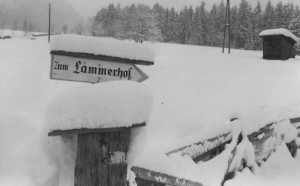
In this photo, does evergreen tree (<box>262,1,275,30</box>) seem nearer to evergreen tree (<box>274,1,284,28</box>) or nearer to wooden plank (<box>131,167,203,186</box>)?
evergreen tree (<box>274,1,284,28</box>)

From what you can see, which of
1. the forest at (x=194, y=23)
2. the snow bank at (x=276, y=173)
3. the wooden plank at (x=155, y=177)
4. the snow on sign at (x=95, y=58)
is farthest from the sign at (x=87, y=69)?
the forest at (x=194, y=23)

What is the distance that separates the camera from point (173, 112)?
10.8m

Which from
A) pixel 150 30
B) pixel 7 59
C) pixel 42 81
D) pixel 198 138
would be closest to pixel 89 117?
pixel 198 138

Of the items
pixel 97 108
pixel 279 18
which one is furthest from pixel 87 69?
pixel 279 18

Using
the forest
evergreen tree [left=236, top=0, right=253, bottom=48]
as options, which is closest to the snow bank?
the forest

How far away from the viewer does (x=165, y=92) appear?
47.6 ft

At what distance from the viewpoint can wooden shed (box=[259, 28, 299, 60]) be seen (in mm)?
26719

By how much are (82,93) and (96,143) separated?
284mm

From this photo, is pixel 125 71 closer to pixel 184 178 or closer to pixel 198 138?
pixel 184 178

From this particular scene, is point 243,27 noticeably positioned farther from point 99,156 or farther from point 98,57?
point 99,156

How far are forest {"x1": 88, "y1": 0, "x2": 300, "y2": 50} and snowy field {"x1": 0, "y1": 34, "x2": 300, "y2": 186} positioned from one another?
37.6 meters

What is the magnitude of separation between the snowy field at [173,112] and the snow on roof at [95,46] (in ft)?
1.62

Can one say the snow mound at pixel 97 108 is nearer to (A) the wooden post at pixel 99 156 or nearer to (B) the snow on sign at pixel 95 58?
(A) the wooden post at pixel 99 156

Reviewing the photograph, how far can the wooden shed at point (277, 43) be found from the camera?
2672cm
